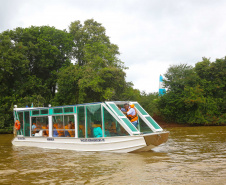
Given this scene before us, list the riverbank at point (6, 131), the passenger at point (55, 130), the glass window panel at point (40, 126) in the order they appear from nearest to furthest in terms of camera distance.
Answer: the passenger at point (55, 130) < the glass window panel at point (40, 126) < the riverbank at point (6, 131)

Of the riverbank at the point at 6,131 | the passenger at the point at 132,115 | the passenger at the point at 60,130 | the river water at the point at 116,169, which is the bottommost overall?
the river water at the point at 116,169

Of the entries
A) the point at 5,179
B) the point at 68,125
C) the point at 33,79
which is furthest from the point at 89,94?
the point at 5,179

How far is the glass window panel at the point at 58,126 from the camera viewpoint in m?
15.7

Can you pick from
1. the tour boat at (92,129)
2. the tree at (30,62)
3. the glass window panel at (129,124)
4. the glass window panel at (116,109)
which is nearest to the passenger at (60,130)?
the tour boat at (92,129)

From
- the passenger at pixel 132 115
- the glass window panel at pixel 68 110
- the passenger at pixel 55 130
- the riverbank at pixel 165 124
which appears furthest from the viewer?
the riverbank at pixel 165 124

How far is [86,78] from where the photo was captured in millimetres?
37062

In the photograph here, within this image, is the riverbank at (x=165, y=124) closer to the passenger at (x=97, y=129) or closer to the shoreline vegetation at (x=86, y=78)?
the shoreline vegetation at (x=86, y=78)

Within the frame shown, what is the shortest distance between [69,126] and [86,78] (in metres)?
22.1

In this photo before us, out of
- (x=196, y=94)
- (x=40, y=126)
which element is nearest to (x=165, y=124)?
(x=196, y=94)

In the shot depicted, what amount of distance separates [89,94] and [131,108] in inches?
997

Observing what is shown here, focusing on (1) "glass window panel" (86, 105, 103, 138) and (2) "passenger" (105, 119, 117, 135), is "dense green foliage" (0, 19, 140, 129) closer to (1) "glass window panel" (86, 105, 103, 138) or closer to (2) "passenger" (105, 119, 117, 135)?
(1) "glass window panel" (86, 105, 103, 138)

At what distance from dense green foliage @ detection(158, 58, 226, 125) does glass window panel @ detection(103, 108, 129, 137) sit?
31474mm

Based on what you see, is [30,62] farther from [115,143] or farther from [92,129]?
[115,143]

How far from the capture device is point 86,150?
14430mm
